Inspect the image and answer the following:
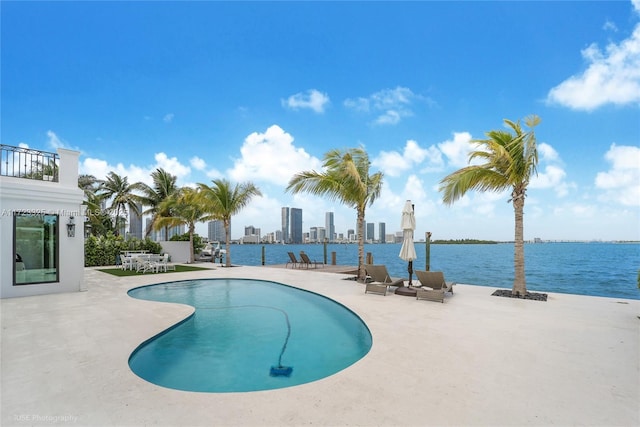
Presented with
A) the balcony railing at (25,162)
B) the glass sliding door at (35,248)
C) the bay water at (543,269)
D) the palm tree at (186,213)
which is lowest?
the bay water at (543,269)

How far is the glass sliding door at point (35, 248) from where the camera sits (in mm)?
8094

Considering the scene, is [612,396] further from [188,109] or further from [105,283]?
[188,109]

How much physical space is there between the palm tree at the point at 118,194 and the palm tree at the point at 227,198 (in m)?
9.27

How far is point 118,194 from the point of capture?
22938mm

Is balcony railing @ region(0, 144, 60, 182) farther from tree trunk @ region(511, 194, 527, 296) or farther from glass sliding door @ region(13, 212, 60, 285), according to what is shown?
tree trunk @ region(511, 194, 527, 296)

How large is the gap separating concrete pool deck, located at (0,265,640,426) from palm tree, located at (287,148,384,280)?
5.38 meters

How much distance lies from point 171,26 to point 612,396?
16478 mm

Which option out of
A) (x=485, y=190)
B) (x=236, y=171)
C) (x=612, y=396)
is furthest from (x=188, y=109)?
(x=612, y=396)

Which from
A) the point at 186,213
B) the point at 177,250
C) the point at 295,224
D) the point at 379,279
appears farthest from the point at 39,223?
the point at 295,224

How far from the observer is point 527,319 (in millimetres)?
5742

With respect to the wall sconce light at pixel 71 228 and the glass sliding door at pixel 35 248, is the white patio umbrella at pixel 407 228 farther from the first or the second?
the glass sliding door at pixel 35 248

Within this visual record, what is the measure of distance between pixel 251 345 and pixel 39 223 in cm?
822

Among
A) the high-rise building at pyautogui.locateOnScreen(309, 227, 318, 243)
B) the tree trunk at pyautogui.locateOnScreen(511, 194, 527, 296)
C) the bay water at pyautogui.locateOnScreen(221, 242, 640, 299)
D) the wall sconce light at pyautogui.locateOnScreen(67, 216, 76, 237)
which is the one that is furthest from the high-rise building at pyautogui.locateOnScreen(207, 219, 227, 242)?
the high-rise building at pyautogui.locateOnScreen(309, 227, 318, 243)

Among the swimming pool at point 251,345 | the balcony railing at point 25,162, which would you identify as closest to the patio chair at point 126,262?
the balcony railing at point 25,162
